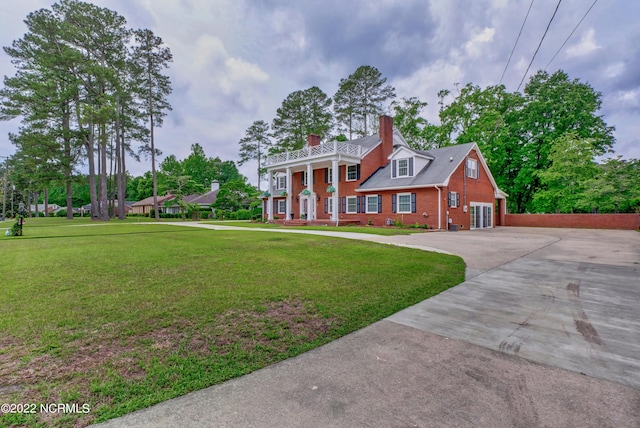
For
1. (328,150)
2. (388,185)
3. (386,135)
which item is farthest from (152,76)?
(388,185)

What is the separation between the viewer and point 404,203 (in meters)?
20.4

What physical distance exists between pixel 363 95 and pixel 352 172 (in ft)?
47.8

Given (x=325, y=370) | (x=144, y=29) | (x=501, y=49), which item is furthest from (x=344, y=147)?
(x=144, y=29)

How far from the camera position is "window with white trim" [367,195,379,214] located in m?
21.9

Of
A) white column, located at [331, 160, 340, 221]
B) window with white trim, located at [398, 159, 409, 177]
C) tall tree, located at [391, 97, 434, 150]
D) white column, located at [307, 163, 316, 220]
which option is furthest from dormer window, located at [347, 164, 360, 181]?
tall tree, located at [391, 97, 434, 150]

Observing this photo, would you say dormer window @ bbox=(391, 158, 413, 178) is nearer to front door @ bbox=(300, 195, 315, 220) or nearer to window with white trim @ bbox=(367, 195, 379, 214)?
window with white trim @ bbox=(367, 195, 379, 214)

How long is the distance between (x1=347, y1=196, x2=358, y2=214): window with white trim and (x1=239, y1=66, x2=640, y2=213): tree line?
13.5 metres

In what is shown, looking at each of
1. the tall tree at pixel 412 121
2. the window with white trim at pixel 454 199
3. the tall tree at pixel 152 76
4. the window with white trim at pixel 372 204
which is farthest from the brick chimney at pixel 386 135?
the tall tree at pixel 152 76

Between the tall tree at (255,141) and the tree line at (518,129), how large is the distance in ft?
18.7

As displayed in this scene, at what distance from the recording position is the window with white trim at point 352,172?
76.6ft

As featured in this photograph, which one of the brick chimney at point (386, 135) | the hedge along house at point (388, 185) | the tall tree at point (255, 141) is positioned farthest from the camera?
the tall tree at point (255, 141)

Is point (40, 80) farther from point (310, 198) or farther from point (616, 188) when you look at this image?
point (616, 188)

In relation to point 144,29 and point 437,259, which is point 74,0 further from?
point 437,259

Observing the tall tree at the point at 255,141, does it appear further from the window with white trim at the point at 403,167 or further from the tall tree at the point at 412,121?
the window with white trim at the point at 403,167
